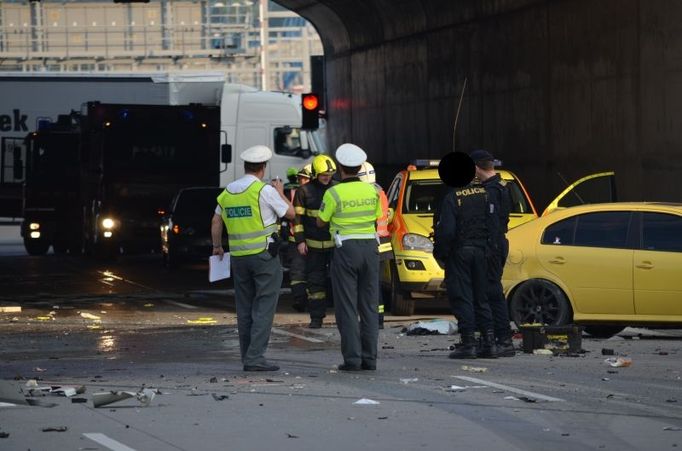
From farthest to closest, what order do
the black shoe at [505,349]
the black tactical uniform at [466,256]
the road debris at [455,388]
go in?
the black shoe at [505,349] < the black tactical uniform at [466,256] < the road debris at [455,388]

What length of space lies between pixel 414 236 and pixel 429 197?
1.08m

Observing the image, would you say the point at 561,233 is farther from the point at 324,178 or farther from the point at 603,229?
the point at 324,178

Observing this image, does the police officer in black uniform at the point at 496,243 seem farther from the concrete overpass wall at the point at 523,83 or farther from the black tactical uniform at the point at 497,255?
the concrete overpass wall at the point at 523,83

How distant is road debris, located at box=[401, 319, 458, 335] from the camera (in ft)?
57.8

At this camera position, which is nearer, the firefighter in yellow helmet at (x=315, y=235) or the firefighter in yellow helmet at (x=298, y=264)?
the firefighter in yellow helmet at (x=315, y=235)

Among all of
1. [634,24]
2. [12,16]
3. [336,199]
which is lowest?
[336,199]

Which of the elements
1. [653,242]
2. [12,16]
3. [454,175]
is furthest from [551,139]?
[12,16]

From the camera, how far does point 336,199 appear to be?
13.8 m

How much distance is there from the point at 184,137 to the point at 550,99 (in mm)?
8120

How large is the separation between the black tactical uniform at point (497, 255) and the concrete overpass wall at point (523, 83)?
9585 millimetres

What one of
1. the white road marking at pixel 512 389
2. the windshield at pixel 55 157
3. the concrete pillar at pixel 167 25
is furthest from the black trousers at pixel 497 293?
the concrete pillar at pixel 167 25

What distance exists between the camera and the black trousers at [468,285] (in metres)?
14.6

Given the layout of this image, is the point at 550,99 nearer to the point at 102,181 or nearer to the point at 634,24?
the point at 634,24

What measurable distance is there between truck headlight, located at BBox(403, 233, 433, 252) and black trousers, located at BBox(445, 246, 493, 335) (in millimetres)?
5471
